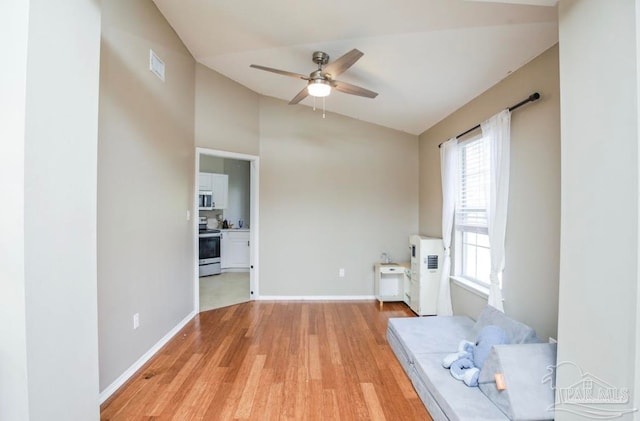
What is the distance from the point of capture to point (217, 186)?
6.06 m

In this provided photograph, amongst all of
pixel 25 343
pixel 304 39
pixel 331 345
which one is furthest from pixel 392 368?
pixel 304 39

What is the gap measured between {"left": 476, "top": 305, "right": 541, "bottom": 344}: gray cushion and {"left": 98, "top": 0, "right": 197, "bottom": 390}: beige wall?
2918 mm

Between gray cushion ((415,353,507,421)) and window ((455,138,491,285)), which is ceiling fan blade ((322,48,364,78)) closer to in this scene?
window ((455,138,491,285))

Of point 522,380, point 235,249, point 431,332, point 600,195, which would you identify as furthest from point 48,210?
point 235,249

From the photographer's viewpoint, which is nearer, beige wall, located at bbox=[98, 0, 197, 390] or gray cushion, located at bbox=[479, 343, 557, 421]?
gray cushion, located at bbox=[479, 343, 557, 421]

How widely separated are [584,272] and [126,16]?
3411mm

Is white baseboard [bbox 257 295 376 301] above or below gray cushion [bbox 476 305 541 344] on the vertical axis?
below

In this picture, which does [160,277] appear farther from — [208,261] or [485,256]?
[485,256]

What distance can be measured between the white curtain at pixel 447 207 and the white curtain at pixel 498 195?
775 mm

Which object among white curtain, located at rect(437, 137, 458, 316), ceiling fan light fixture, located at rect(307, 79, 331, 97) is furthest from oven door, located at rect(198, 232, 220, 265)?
white curtain, located at rect(437, 137, 458, 316)

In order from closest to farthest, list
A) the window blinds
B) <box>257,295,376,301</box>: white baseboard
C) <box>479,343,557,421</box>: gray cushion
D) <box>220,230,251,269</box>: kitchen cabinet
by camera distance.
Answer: <box>479,343,557,421</box>: gray cushion
the window blinds
<box>257,295,376,301</box>: white baseboard
<box>220,230,251,269</box>: kitchen cabinet

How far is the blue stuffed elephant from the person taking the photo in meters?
1.91

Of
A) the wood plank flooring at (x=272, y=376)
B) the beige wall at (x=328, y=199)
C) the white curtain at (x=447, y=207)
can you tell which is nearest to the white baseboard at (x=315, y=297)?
the beige wall at (x=328, y=199)

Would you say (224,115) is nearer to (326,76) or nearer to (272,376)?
(326,76)
